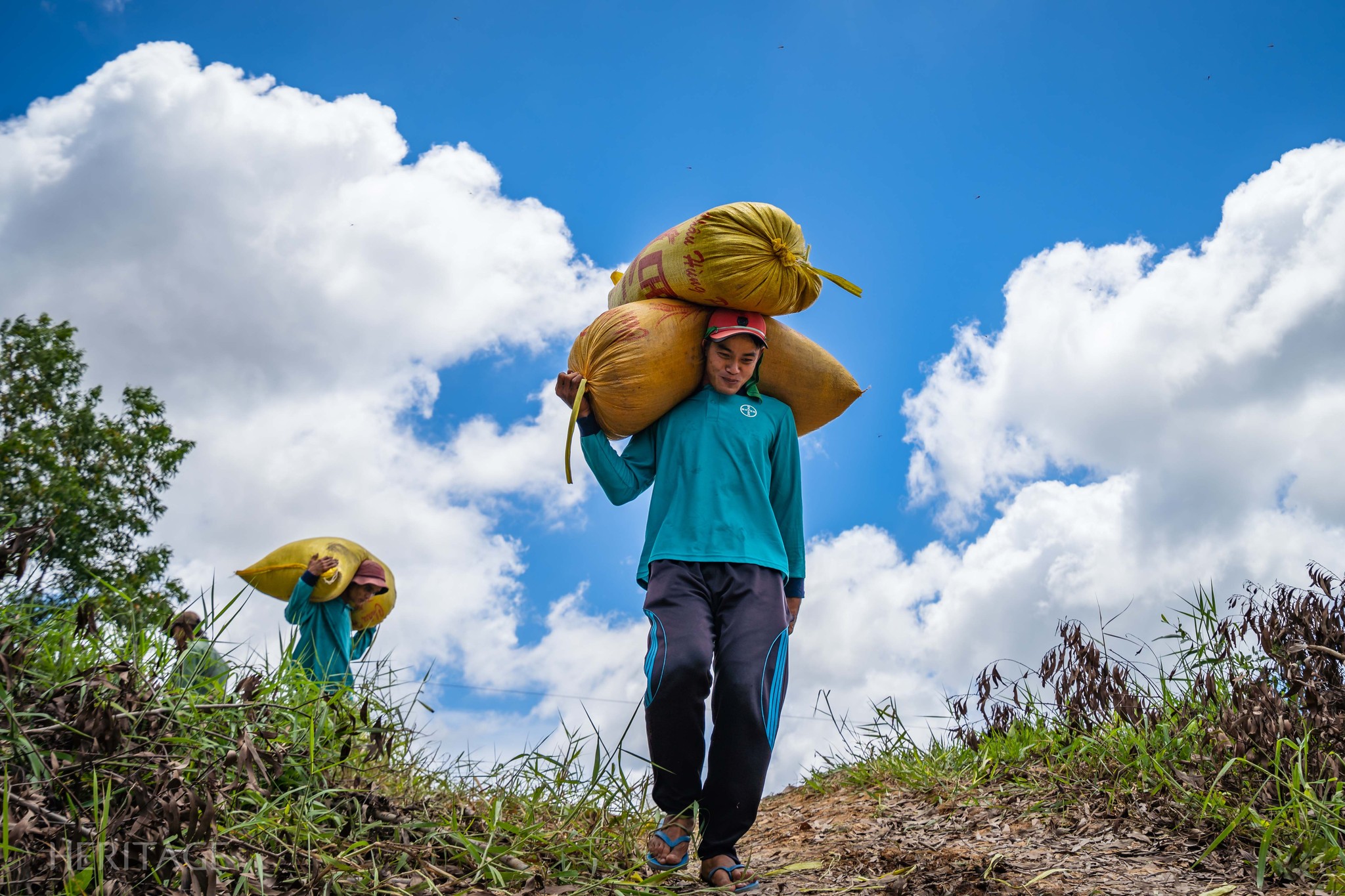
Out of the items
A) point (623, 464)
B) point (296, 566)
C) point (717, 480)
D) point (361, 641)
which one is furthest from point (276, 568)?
point (717, 480)

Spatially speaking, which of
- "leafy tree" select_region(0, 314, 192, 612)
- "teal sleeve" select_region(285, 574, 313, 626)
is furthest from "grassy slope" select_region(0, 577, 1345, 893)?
"leafy tree" select_region(0, 314, 192, 612)

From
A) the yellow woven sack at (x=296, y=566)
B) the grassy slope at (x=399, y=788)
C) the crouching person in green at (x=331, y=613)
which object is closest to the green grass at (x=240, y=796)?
the grassy slope at (x=399, y=788)

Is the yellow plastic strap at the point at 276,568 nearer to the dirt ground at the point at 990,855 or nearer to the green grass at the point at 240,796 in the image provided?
the green grass at the point at 240,796

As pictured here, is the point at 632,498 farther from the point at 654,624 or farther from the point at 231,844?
the point at 231,844

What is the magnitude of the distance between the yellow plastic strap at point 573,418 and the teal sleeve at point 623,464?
0.22ft

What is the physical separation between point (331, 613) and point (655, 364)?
11.8ft

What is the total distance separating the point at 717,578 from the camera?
134 inches

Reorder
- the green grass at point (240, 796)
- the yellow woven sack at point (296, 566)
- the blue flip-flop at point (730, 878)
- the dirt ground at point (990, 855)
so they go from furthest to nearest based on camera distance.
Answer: the yellow woven sack at point (296, 566) < the blue flip-flop at point (730, 878) < the dirt ground at point (990, 855) < the green grass at point (240, 796)

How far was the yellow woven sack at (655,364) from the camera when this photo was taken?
3701mm

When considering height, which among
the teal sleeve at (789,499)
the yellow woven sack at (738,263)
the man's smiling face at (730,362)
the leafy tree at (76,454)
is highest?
the leafy tree at (76,454)

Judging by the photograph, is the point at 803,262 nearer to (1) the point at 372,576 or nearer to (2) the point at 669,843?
(2) the point at 669,843

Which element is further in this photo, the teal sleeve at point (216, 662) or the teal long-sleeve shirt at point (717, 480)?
the teal long-sleeve shirt at point (717, 480)

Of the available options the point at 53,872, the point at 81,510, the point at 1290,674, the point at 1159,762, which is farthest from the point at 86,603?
the point at 81,510

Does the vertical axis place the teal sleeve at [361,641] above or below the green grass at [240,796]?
above
